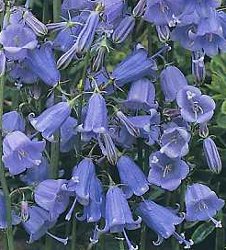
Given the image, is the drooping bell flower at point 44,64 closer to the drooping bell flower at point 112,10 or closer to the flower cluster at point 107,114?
the flower cluster at point 107,114

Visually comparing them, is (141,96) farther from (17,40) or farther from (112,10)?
(17,40)

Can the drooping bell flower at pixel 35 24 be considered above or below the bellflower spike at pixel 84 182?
above

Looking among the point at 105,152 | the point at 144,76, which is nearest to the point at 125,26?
the point at 144,76

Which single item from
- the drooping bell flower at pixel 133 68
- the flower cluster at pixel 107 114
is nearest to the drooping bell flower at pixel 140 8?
the flower cluster at pixel 107 114

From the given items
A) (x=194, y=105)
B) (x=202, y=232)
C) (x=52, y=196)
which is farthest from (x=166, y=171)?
(x=202, y=232)

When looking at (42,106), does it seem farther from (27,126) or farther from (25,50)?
(25,50)

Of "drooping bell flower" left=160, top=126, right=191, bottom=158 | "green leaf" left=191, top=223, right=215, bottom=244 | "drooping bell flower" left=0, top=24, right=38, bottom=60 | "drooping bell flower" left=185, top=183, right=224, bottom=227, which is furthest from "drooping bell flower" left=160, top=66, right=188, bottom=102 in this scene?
"green leaf" left=191, top=223, right=215, bottom=244
